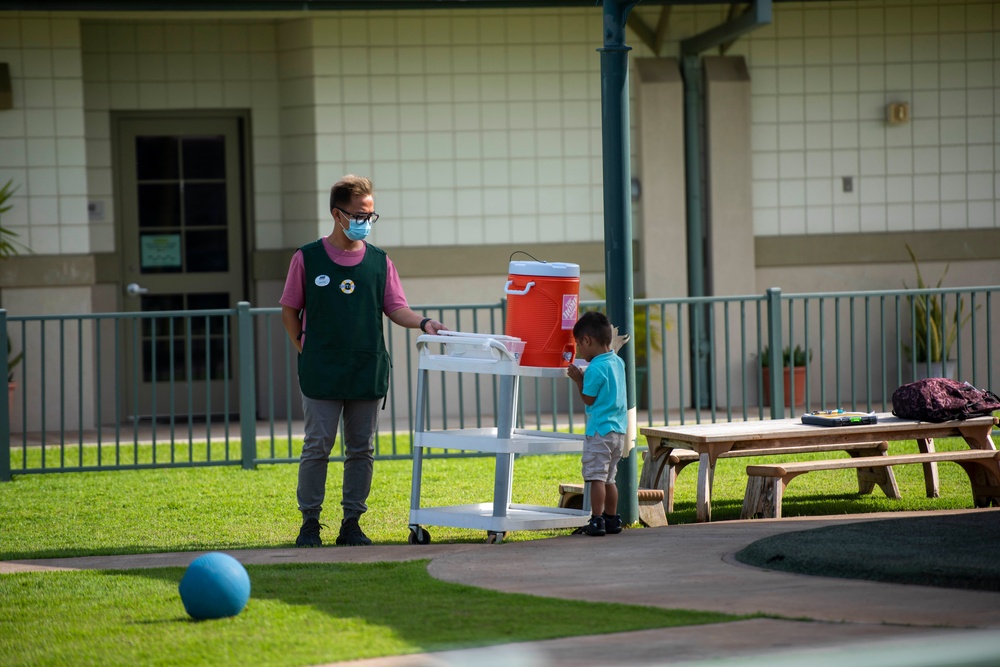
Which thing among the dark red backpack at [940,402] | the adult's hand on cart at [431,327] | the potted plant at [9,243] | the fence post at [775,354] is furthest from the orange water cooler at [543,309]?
the potted plant at [9,243]

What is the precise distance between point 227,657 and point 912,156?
36.2ft

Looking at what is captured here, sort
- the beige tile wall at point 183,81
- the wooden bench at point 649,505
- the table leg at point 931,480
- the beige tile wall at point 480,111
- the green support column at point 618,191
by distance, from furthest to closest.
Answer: the beige tile wall at point 183,81 → the beige tile wall at point 480,111 → the table leg at point 931,480 → the wooden bench at point 649,505 → the green support column at point 618,191

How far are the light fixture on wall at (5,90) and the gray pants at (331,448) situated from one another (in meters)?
6.89

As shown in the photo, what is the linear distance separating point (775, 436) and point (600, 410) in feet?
4.36

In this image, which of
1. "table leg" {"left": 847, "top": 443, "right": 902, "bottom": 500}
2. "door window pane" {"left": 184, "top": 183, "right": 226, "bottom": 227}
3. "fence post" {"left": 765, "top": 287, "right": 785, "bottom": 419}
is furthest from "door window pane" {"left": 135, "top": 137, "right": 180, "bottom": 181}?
"table leg" {"left": 847, "top": 443, "right": 902, "bottom": 500}

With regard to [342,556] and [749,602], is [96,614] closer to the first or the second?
[342,556]

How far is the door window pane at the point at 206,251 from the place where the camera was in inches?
539

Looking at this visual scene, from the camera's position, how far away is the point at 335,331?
6.91 metres

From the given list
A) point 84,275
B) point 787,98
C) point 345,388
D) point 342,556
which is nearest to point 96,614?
point 342,556

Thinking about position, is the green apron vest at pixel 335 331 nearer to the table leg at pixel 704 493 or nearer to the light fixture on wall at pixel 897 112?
the table leg at pixel 704 493

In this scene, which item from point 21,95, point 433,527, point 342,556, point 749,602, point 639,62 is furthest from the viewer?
point 639,62

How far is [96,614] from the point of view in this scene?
533 cm

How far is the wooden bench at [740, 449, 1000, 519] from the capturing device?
24.4 ft

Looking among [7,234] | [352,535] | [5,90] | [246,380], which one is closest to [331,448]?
[352,535]
